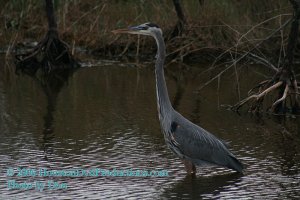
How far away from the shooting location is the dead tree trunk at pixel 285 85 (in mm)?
11281

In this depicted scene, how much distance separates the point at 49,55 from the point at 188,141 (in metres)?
7.98

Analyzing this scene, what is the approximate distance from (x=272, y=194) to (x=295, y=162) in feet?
4.26

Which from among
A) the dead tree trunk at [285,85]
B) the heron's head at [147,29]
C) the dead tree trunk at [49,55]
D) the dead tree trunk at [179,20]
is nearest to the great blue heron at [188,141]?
the heron's head at [147,29]

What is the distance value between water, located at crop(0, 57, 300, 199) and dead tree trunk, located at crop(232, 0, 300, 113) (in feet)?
0.80

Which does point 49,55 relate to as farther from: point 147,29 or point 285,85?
point 147,29

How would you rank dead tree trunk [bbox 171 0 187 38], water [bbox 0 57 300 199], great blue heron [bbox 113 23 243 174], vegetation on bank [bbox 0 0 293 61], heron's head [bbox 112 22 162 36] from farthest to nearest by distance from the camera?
1. dead tree trunk [bbox 171 0 187 38]
2. vegetation on bank [bbox 0 0 293 61]
3. heron's head [bbox 112 22 162 36]
4. great blue heron [bbox 113 23 243 174]
5. water [bbox 0 57 300 199]

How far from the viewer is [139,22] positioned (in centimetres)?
1845

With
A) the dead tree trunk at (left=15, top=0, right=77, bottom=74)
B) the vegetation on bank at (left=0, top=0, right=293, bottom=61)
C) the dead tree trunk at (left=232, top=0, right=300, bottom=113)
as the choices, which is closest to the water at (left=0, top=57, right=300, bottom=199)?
the dead tree trunk at (left=232, top=0, right=300, bottom=113)

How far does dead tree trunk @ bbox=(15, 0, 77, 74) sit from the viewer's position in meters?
15.8

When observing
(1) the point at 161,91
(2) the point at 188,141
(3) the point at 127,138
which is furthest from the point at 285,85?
(2) the point at 188,141

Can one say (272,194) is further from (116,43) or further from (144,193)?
(116,43)

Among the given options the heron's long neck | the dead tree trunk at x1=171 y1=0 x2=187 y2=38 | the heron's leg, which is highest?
the dead tree trunk at x1=171 y1=0 x2=187 y2=38

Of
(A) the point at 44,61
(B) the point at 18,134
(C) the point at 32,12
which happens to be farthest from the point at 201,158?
(C) the point at 32,12

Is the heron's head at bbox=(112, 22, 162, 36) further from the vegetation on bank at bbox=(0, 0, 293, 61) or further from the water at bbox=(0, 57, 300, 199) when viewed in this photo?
the vegetation on bank at bbox=(0, 0, 293, 61)
